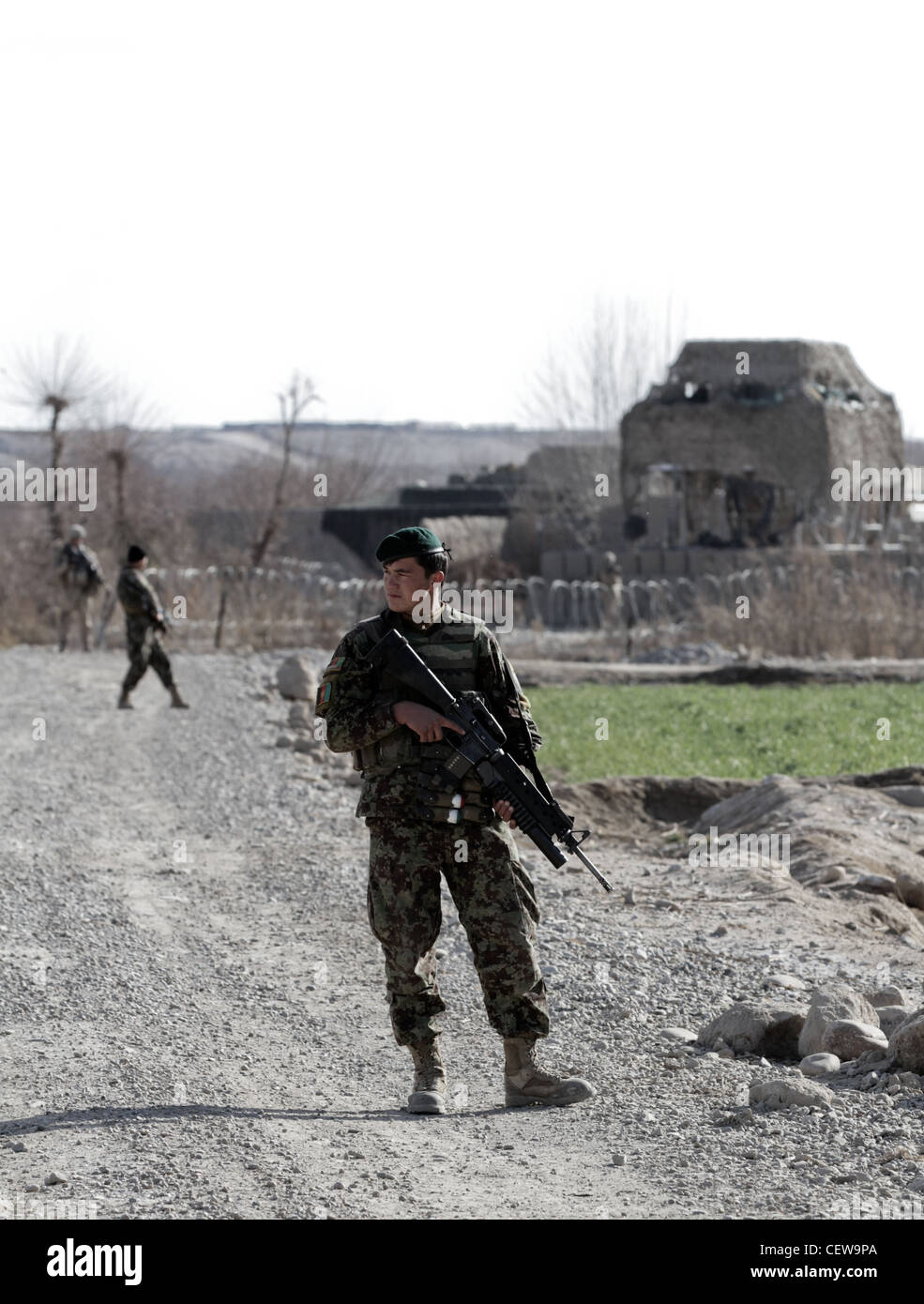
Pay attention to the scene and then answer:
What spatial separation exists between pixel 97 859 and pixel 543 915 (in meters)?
2.80

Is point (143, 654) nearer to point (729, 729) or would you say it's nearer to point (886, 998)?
point (729, 729)

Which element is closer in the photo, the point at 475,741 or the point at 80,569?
the point at 475,741

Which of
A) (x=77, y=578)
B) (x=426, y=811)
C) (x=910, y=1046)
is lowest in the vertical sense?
(x=910, y=1046)

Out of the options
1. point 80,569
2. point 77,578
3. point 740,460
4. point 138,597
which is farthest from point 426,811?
point 740,460

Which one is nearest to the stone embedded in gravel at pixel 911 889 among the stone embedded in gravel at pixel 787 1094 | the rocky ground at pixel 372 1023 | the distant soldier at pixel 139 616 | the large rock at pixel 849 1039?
the rocky ground at pixel 372 1023

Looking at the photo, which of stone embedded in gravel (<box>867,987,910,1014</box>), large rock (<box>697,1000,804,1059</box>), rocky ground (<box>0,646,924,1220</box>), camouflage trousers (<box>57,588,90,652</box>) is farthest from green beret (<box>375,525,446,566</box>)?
camouflage trousers (<box>57,588,90,652</box>)

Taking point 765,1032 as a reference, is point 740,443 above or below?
above

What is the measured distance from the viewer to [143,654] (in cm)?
1752

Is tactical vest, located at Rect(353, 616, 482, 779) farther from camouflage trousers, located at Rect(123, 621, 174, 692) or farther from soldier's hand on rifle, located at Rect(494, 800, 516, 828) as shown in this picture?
camouflage trousers, located at Rect(123, 621, 174, 692)

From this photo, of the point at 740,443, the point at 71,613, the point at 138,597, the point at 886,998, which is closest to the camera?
the point at 886,998

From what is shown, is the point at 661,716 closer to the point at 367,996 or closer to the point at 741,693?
the point at 741,693

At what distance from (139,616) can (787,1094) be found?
12.6m

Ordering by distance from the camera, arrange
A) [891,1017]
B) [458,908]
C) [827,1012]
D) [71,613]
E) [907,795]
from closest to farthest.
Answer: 1. [458,908]
2. [827,1012]
3. [891,1017]
4. [907,795]
5. [71,613]
